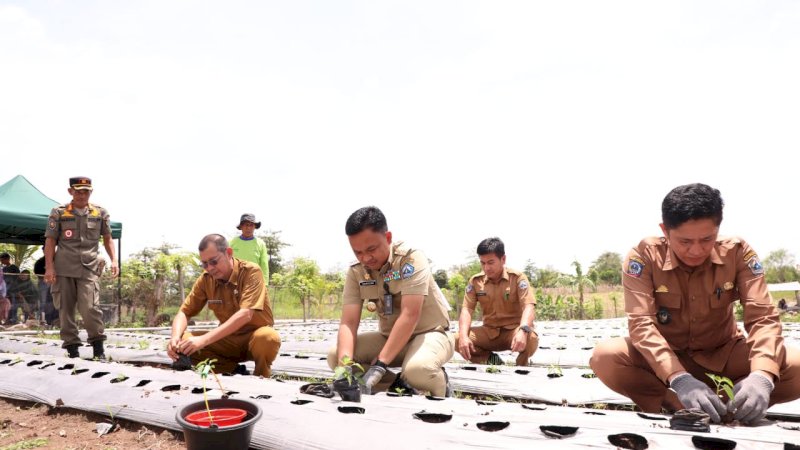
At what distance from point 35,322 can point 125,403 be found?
35.6ft

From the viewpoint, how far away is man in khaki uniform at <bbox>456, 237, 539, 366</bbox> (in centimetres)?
454

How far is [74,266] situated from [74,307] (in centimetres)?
41

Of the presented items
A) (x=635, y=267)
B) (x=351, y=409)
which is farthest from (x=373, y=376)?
(x=635, y=267)

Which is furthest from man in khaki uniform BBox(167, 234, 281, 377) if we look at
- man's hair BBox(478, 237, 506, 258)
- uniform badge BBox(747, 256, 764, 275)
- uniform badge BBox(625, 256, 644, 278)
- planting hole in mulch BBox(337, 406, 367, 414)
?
uniform badge BBox(747, 256, 764, 275)

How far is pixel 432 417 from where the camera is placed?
229cm

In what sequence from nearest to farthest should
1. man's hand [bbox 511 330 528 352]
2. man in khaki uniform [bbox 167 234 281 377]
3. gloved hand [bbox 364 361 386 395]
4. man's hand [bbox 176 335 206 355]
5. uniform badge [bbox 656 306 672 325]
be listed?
uniform badge [bbox 656 306 672 325] < gloved hand [bbox 364 361 386 395] < man's hand [bbox 176 335 206 355] < man in khaki uniform [bbox 167 234 281 377] < man's hand [bbox 511 330 528 352]

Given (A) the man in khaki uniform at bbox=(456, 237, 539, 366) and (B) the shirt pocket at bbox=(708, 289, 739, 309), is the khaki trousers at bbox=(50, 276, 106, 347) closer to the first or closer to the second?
→ (A) the man in khaki uniform at bbox=(456, 237, 539, 366)

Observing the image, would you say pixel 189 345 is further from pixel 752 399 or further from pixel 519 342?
pixel 752 399

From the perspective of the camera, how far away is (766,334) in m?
2.25

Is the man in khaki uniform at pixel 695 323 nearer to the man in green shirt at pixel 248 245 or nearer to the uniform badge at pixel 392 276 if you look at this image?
the uniform badge at pixel 392 276

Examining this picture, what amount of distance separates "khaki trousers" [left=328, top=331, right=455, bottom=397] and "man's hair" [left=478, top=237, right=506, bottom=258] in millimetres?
1307

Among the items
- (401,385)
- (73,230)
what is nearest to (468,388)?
(401,385)

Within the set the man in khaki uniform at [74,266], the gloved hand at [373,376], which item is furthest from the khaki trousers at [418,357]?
the man in khaki uniform at [74,266]

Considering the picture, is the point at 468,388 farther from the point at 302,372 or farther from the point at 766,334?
the point at 766,334
